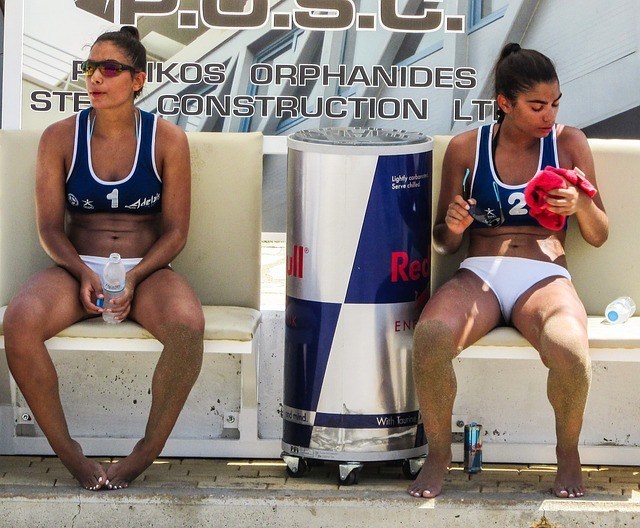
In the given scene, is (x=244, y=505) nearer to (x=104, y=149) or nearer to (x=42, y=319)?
(x=42, y=319)

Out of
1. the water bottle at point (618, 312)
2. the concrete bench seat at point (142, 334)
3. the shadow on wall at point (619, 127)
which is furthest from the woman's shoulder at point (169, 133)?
the shadow on wall at point (619, 127)

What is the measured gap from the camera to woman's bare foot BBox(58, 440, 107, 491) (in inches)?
166

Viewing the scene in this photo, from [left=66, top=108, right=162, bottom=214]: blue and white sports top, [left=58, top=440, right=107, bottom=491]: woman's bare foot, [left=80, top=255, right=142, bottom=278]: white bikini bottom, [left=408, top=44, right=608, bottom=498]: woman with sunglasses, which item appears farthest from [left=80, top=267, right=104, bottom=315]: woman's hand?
[left=408, top=44, right=608, bottom=498]: woman with sunglasses

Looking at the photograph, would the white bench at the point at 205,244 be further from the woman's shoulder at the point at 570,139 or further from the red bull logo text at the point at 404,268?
the woman's shoulder at the point at 570,139

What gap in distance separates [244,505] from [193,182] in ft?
3.89

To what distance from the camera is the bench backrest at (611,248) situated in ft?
15.3

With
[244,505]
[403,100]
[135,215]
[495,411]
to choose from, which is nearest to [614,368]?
[495,411]

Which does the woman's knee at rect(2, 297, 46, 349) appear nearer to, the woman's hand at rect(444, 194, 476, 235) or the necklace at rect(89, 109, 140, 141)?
the necklace at rect(89, 109, 140, 141)

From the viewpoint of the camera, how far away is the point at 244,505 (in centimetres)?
421

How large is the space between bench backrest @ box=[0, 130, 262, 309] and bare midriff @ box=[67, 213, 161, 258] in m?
0.22

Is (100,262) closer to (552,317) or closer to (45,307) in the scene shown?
(45,307)

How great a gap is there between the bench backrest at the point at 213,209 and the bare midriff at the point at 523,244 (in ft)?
2.65

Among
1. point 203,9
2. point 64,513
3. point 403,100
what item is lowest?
point 64,513

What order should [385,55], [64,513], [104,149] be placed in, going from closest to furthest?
1. [64,513]
2. [104,149]
3. [385,55]
